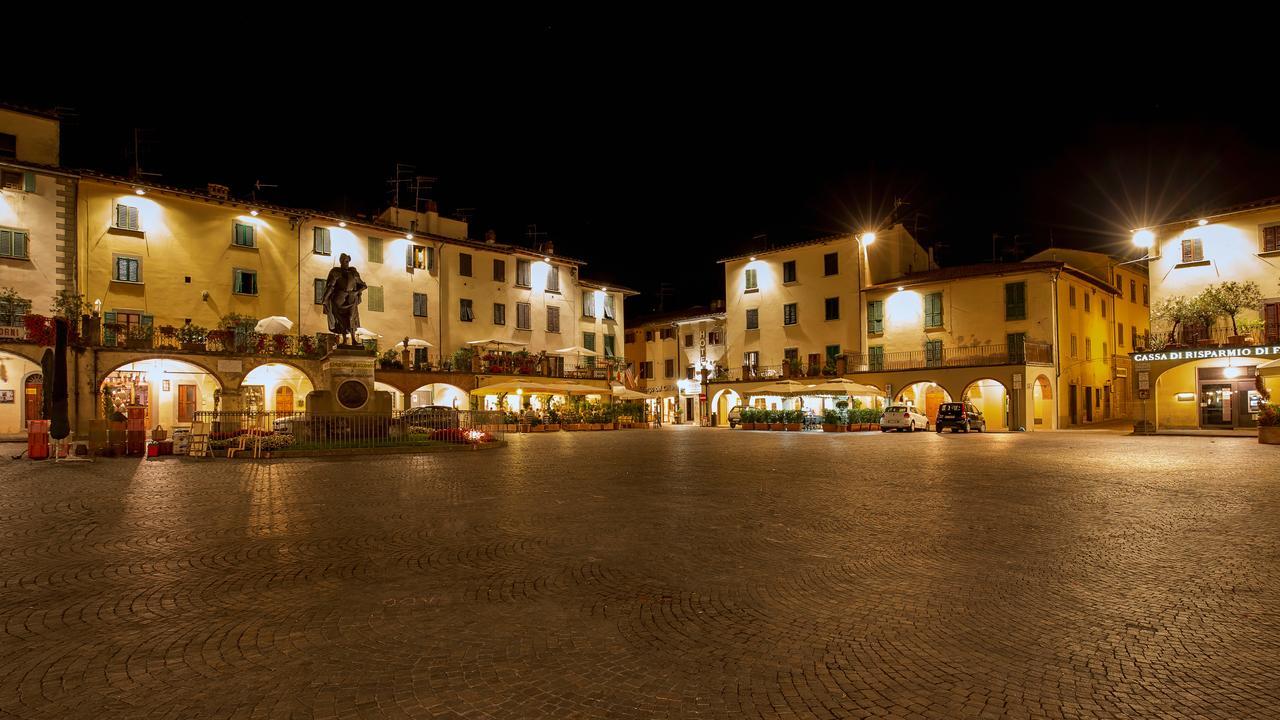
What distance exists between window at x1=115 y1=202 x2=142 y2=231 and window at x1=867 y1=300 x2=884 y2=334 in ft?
124

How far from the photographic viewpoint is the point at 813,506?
10000 mm

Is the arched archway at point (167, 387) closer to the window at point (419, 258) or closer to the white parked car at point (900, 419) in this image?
the window at point (419, 258)

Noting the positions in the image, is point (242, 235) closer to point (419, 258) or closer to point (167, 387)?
point (167, 387)

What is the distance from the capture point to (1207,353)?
31016 millimetres

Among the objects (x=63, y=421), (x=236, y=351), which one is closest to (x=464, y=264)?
(x=236, y=351)

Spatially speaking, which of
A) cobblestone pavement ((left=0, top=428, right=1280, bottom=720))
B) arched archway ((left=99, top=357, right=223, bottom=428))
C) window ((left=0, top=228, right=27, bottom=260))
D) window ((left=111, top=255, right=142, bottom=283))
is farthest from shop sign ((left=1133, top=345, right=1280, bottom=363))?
window ((left=0, top=228, right=27, bottom=260))

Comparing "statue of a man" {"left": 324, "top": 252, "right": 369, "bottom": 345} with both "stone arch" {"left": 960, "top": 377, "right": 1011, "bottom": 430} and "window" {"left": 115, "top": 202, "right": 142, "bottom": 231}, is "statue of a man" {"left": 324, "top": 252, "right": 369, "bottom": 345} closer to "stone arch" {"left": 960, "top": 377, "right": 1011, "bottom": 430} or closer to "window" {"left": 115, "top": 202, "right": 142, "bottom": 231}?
"window" {"left": 115, "top": 202, "right": 142, "bottom": 231}

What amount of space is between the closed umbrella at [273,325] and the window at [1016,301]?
35966mm

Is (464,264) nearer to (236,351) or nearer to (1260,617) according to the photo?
(236,351)

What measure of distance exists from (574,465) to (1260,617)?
12527mm

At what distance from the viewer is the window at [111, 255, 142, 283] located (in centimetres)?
3138

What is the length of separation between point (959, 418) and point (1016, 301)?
8926mm

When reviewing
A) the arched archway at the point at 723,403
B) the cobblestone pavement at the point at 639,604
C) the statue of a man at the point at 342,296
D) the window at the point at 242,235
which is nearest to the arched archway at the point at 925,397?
the arched archway at the point at 723,403

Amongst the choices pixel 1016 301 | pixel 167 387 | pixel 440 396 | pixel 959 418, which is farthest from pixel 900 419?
pixel 167 387
